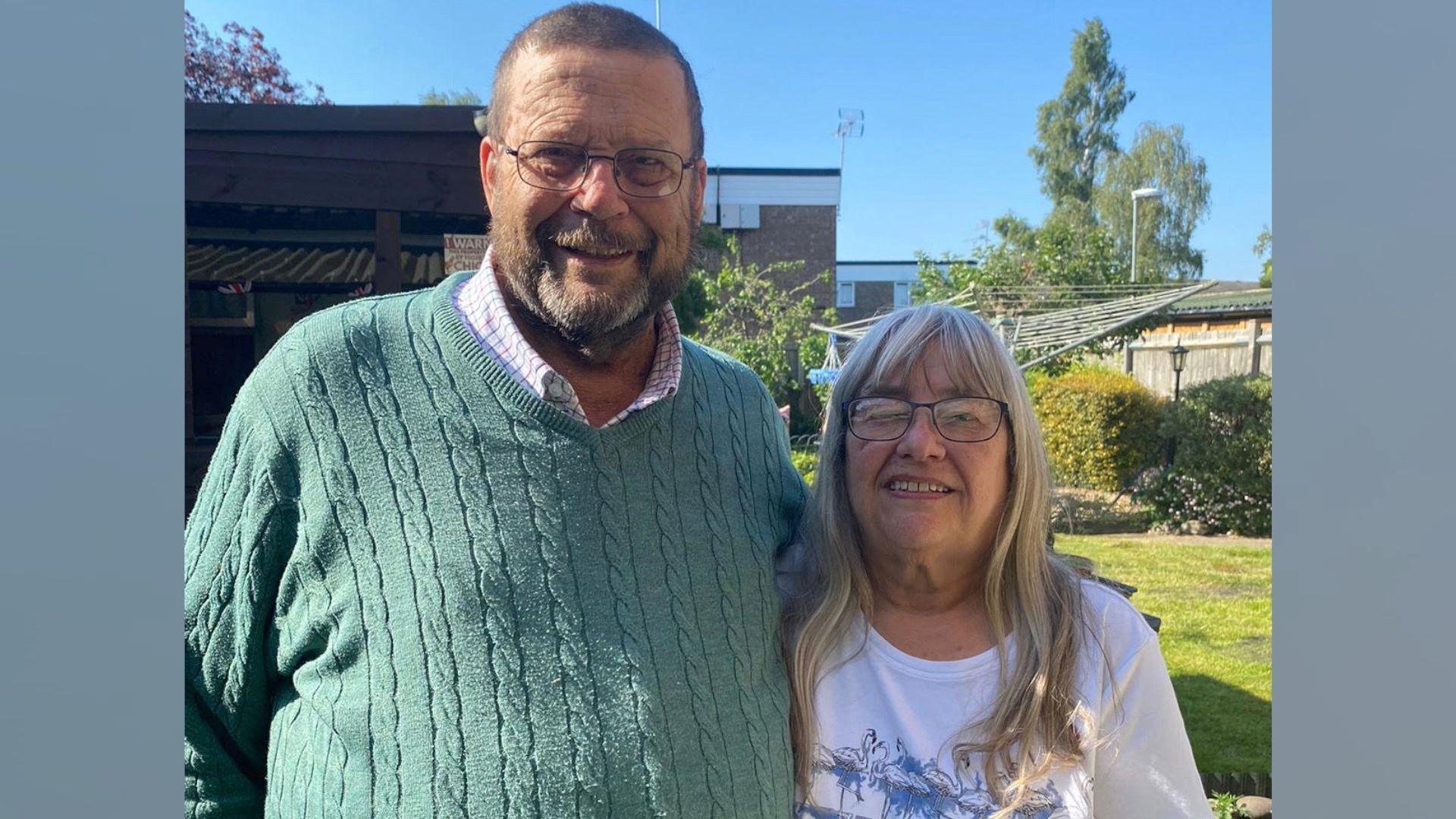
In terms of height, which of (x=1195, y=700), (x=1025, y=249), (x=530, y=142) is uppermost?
(x=1025, y=249)

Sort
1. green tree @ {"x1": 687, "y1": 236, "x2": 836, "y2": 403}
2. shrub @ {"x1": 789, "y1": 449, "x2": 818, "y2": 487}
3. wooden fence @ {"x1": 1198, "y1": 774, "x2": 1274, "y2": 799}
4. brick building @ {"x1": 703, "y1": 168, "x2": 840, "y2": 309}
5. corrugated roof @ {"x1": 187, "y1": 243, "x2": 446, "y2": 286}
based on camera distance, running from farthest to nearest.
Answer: brick building @ {"x1": 703, "y1": 168, "x2": 840, "y2": 309}, green tree @ {"x1": 687, "y1": 236, "x2": 836, "y2": 403}, shrub @ {"x1": 789, "y1": 449, "x2": 818, "y2": 487}, corrugated roof @ {"x1": 187, "y1": 243, "x2": 446, "y2": 286}, wooden fence @ {"x1": 1198, "y1": 774, "x2": 1274, "y2": 799}

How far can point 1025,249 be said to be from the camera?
2161 cm

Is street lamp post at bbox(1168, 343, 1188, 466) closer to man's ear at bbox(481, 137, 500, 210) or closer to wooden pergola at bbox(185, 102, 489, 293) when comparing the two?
wooden pergola at bbox(185, 102, 489, 293)

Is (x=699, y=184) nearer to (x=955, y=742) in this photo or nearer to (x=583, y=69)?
(x=583, y=69)

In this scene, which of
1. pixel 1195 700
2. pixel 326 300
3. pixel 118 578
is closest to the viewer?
pixel 118 578

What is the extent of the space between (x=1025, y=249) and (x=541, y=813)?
2148 centimetres

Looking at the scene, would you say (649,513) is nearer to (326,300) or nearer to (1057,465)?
(326,300)

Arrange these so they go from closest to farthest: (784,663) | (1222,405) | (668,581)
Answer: (668,581)
(784,663)
(1222,405)

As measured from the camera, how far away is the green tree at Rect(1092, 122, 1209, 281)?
109ft

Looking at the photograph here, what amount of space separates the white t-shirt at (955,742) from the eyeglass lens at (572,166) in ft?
2.73

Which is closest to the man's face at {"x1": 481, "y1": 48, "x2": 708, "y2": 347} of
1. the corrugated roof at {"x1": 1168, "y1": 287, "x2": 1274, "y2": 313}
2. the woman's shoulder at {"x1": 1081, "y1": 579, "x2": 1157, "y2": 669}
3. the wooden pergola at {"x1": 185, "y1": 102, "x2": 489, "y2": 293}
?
the woman's shoulder at {"x1": 1081, "y1": 579, "x2": 1157, "y2": 669}

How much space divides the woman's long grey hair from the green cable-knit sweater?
0.14 metres

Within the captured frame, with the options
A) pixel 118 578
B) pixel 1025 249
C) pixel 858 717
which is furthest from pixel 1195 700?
pixel 1025 249

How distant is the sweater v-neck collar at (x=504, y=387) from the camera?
1.56 m
